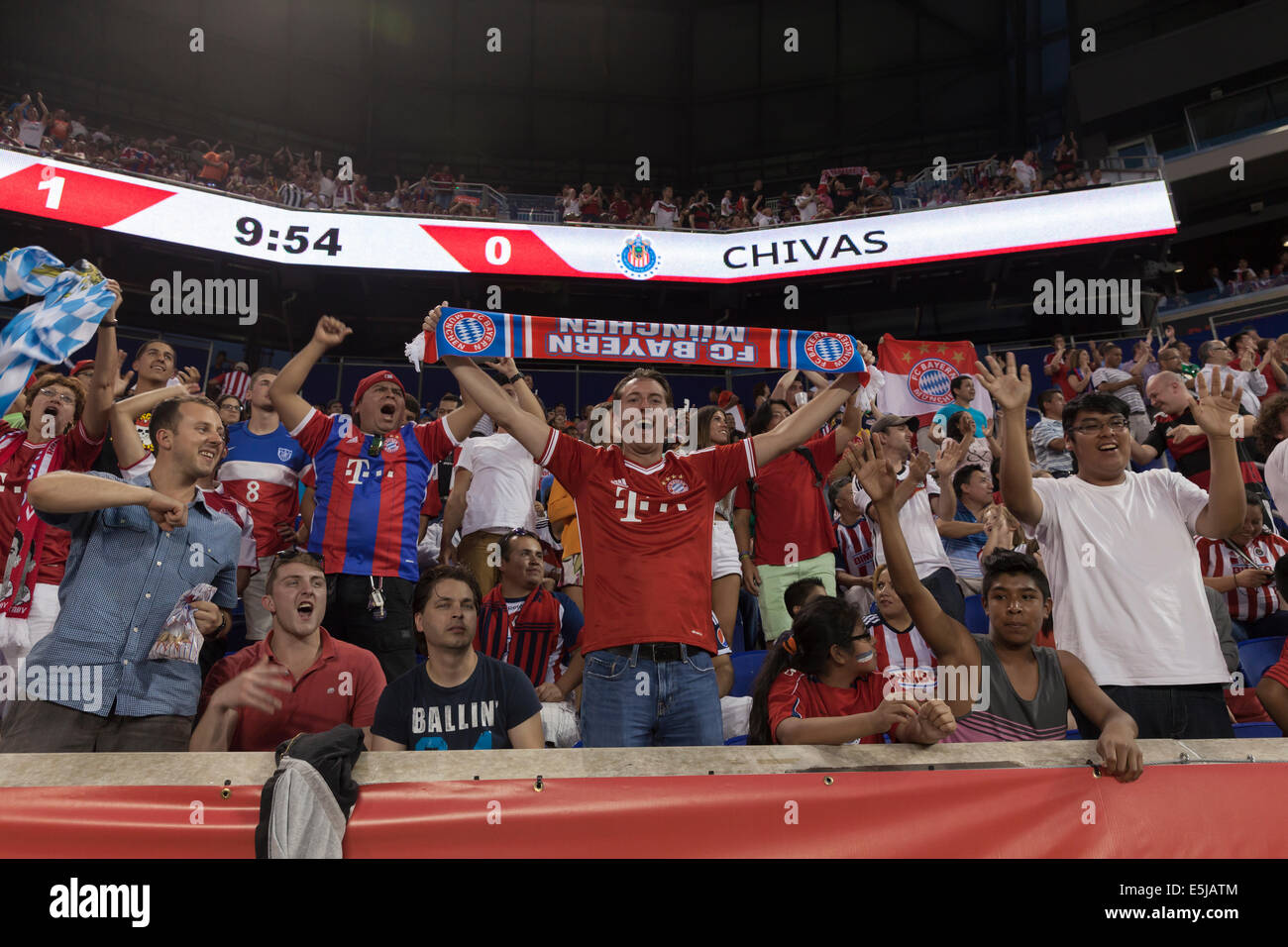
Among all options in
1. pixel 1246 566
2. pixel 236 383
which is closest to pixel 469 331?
pixel 1246 566

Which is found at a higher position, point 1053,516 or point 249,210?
point 249,210

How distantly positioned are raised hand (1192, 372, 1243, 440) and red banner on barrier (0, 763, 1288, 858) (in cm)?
125

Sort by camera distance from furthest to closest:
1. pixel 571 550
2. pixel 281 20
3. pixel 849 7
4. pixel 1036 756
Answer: pixel 849 7 < pixel 281 20 < pixel 571 550 < pixel 1036 756

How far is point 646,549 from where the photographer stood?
3.56m

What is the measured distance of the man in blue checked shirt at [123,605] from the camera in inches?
127

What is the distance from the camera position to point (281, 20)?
20500mm

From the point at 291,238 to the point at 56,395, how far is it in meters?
9.37

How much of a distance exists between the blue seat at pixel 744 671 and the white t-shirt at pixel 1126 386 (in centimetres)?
606

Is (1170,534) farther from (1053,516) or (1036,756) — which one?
(1036,756)

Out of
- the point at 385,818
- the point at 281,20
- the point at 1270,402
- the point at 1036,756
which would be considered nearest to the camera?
the point at 385,818

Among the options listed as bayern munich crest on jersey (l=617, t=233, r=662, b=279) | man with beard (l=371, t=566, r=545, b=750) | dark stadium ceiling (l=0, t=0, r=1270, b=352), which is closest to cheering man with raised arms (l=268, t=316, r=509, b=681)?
man with beard (l=371, t=566, r=545, b=750)

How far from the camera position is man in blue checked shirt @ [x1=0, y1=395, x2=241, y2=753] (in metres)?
3.22

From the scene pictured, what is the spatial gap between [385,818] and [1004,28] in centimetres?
2259

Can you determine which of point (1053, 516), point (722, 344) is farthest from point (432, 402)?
point (1053, 516)
